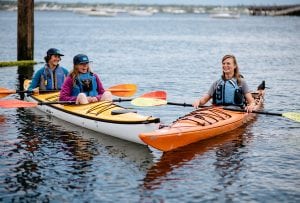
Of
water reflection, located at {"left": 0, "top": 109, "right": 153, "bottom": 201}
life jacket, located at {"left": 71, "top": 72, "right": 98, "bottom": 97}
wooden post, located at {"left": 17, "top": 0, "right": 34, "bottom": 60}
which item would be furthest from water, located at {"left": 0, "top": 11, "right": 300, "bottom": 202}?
wooden post, located at {"left": 17, "top": 0, "right": 34, "bottom": 60}

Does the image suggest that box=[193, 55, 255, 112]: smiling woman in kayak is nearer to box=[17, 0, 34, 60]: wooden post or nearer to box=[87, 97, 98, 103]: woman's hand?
box=[87, 97, 98, 103]: woman's hand

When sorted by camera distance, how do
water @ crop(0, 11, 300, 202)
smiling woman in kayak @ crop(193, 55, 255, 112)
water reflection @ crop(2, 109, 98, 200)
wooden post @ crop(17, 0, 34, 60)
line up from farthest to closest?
wooden post @ crop(17, 0, 34, 60) → smiling woman in kayak @ crop(193, 55, 255, 112) → water reflection @ crop(2, 109, 98, 200) → water @ crop(0, 11, 300, 202)

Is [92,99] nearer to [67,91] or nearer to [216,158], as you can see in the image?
[67,91]

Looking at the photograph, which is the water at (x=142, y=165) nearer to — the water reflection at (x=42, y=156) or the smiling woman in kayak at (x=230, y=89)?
the water reflection at (x=42, y=156)

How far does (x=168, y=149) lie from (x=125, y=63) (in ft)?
67.0

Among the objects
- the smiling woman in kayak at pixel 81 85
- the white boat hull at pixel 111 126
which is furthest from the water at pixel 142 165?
the smiling woman in kayak at pixel 81 85

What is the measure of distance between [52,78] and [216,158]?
596 cm

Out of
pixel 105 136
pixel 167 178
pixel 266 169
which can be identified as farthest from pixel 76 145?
pixel 266 169

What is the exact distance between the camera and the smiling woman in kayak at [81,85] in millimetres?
12289

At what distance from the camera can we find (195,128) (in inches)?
426

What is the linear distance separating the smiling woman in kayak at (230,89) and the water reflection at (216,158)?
0.79 metres

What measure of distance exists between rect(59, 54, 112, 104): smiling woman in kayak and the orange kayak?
2389mm

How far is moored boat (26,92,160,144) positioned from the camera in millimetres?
10568

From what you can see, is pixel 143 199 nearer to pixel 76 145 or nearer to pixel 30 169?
pixel 30 169
